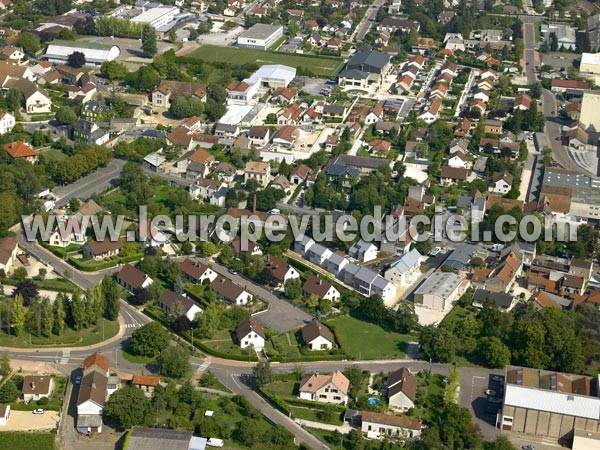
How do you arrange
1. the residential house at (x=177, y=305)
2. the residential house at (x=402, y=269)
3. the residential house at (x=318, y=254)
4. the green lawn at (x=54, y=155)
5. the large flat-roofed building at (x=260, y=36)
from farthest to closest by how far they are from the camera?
1. the large flat-roofed building at (x=260, y=36)
2. the green lawn at (x=54, y=155)
3. the residential house at (x=318, y=254)
4. the residential house at (x=402, y=269)
5. the residential house at (x=177, y=305)

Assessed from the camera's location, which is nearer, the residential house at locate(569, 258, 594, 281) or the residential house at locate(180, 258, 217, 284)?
the residential house at locate(180, 258, 217, 284)

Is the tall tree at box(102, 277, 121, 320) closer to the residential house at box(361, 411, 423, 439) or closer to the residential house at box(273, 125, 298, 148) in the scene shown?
the residential house at box(361, 411, 423, 439)

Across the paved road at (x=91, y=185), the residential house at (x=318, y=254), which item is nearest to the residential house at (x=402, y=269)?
the residential house at (x=318, y=254)

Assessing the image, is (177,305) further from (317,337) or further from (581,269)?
(581,269)

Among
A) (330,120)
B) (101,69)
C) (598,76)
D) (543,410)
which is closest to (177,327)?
(543,410)

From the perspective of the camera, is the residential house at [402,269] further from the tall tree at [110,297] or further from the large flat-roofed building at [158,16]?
the large flat-roofed building at [158,16]

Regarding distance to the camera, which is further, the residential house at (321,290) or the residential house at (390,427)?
the residential house at (321,290)

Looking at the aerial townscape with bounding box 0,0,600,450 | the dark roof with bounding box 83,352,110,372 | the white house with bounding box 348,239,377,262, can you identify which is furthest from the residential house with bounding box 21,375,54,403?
the white house with bounding box 348,239,377,262
